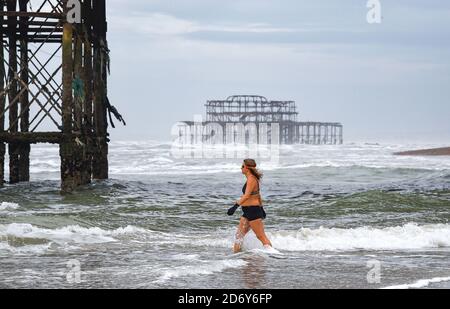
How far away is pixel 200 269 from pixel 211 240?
9.56 ft

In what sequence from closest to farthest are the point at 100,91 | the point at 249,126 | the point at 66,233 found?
the point at 66,233 < the point at 100,91 < the point at 249,126

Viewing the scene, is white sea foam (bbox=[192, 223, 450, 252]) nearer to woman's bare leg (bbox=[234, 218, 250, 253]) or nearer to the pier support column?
woman's bare leg (bbox=[234, 218, 250, 253])

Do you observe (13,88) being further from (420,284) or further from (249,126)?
(249,126)

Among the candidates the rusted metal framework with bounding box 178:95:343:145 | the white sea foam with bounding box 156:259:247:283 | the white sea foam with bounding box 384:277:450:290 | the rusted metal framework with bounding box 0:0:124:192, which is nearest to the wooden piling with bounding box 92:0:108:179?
the rusted metal framework with bounding box 0:0:124:192

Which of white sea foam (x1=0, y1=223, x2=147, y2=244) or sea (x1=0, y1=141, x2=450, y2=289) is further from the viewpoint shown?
white sea foam (x1=0, y1=223, x2=147, y2=244)

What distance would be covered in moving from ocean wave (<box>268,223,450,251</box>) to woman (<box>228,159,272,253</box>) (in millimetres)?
893

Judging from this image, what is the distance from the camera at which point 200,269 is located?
31.1ft

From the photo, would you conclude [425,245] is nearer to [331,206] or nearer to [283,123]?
[331,206]

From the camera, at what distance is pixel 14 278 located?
8.82m

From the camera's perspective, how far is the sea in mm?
8953

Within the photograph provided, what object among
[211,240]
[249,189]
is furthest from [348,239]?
[249,189]

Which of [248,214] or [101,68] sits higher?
A: [101,68]

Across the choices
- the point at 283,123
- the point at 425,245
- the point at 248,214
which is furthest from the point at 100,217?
the point at 283,123
